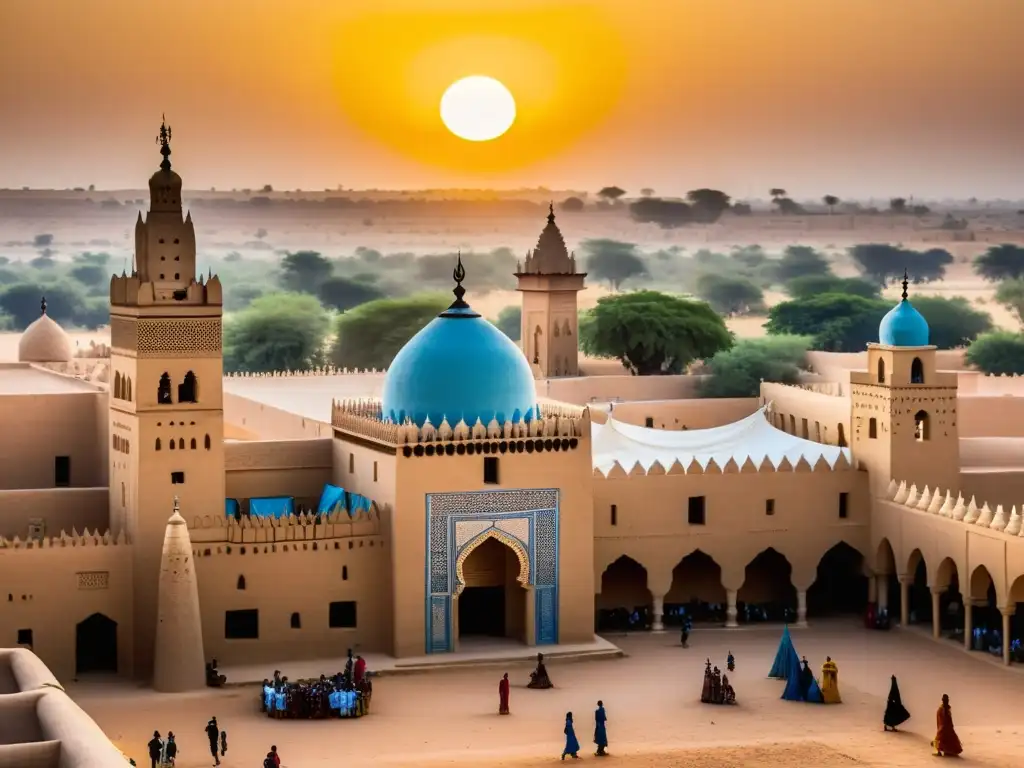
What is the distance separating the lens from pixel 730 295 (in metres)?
113

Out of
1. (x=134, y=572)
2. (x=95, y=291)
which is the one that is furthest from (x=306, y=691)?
(x=95, y=291)

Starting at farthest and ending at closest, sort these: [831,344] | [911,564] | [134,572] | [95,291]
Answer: [95,291]
[831,344]
[911,564]
[134,572]

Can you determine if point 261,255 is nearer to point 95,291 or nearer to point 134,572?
point 95,291

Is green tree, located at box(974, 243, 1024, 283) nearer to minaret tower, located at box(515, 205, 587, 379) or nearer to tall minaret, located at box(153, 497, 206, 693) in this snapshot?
minaret tower, located at box(515, 205, 587, 379)

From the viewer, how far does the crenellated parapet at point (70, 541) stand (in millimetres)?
32031

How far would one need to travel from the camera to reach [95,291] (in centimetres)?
11319

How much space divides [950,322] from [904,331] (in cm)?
5314

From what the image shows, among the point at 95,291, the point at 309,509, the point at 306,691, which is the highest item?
the point at 95,291

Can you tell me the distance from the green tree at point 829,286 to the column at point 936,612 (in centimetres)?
6970

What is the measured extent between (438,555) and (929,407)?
927 centimetres

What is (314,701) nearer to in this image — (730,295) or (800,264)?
(730,295)

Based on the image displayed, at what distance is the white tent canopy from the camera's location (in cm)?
3834

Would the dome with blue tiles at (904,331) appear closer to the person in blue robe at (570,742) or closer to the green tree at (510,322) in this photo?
the person in blue robe at (570,742)

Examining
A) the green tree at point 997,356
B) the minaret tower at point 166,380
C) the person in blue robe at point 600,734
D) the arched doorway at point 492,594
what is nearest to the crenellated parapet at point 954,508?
the arched doorway at point 492,594
